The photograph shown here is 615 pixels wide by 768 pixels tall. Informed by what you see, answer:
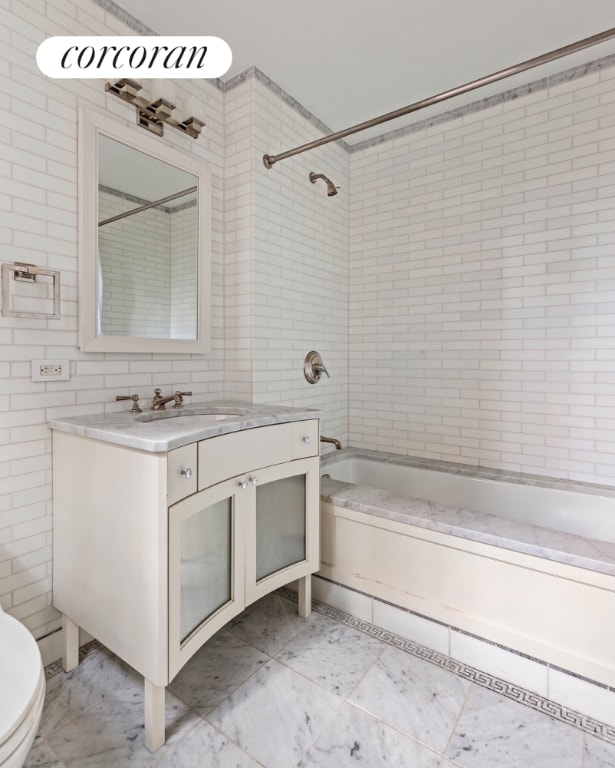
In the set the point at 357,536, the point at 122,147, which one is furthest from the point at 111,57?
the point at 357,536

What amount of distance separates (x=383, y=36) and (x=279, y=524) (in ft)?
7.48

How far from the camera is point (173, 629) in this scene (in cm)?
119

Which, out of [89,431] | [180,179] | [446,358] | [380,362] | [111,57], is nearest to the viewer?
[89,431]

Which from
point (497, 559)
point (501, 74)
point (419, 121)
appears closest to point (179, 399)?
point (497, 559)

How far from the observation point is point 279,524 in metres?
Result: 1.69

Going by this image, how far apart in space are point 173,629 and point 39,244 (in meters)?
1.38

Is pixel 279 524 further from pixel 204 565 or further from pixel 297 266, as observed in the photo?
pixel 297 266

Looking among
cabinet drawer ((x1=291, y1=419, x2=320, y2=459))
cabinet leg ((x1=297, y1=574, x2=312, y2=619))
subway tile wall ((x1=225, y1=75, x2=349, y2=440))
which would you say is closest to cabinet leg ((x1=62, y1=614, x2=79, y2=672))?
cabinet leg ((x1=297, y1=574, x2=312, y2=619))

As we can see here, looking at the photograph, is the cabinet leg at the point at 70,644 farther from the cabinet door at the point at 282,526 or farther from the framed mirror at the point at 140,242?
the framed mirror at the point at 140,242

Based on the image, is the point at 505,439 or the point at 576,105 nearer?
the point at 576,105

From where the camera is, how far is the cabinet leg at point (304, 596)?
5.96 ft

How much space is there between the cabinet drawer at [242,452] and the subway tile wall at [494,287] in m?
1.32

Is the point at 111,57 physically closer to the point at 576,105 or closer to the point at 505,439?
the point at 576,105

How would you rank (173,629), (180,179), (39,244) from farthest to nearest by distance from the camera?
(180,179) < (39,244) < (173,629)
